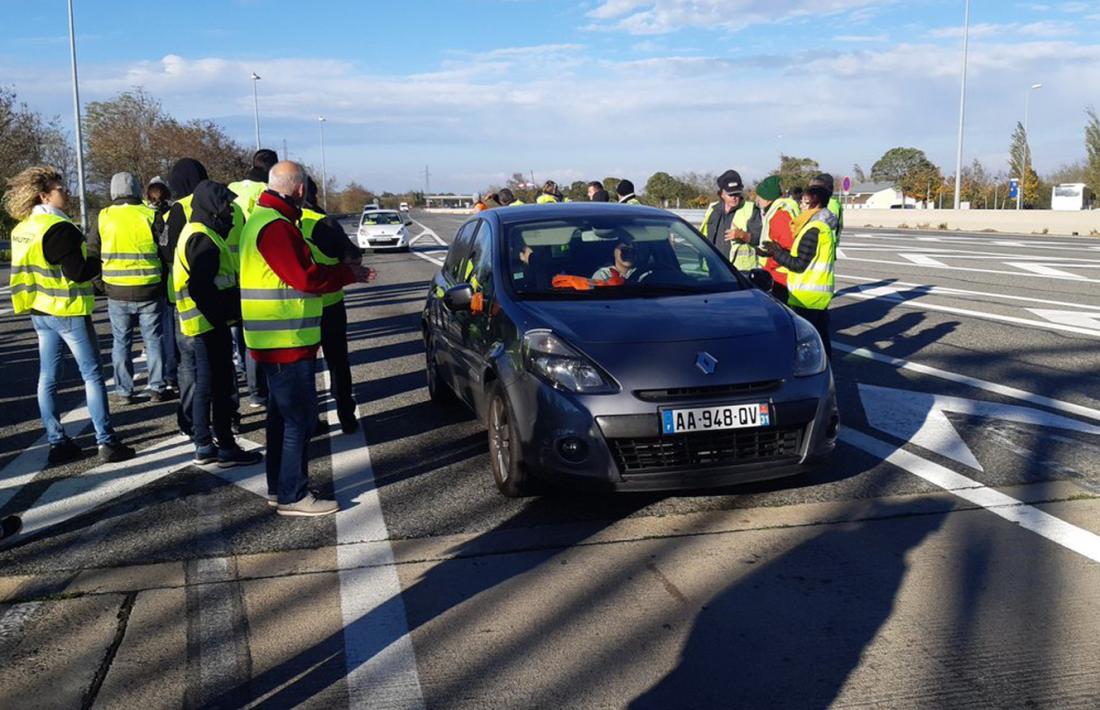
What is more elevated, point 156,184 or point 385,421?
point 156,184

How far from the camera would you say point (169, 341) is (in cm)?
824

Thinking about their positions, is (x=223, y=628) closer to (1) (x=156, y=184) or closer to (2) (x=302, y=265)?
(2) (x=302, y=265)

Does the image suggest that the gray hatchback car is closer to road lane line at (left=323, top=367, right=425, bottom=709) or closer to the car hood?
the car hood

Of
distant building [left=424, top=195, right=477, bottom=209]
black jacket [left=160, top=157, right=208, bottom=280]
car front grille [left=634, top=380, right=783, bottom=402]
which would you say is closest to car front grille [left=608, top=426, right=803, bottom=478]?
car front grille [left=634, top=380, right=783, bottom=402]

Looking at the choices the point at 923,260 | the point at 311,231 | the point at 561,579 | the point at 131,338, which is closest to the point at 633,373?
the point at 561,579

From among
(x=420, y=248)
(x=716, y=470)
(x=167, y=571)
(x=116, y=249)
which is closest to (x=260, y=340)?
(x=167, y=571)

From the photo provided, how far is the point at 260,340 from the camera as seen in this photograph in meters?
4.97

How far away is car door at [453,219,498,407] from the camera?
5758mm

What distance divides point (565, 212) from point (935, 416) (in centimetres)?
296

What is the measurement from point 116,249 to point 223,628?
459cm

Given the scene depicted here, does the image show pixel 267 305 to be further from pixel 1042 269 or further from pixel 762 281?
pixel 1042 269

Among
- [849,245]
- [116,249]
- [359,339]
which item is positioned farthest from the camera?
[849,245]

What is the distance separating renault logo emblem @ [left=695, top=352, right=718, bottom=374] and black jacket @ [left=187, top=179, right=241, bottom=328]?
2.91 meters

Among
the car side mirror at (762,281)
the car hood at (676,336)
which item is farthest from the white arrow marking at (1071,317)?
the car hood at (676,336)
